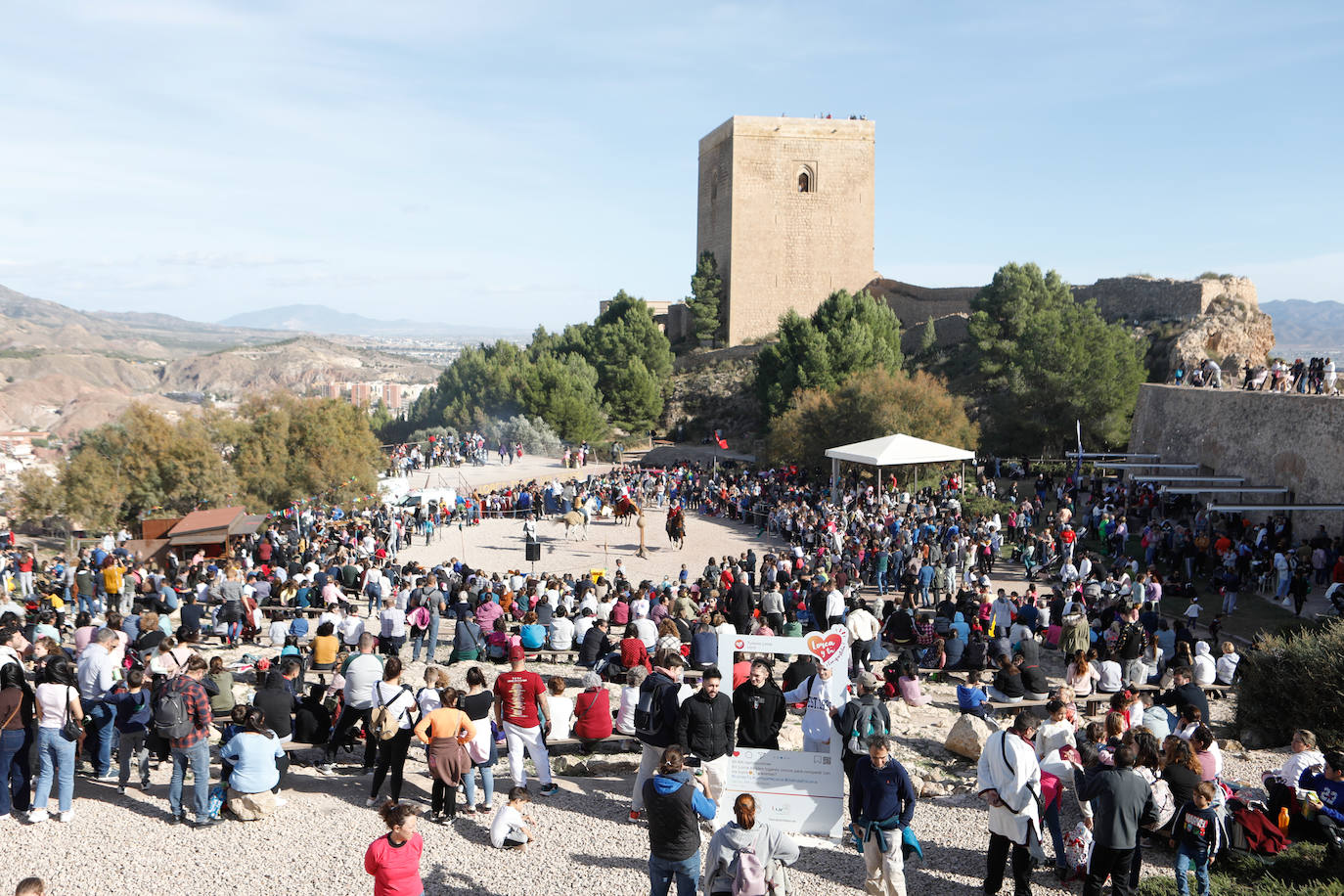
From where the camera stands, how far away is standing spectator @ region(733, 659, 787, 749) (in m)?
6.96

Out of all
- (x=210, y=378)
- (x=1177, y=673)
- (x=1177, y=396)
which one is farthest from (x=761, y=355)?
(x=210, y=378)

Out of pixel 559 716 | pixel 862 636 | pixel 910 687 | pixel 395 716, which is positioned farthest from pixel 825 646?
pixel 862 636

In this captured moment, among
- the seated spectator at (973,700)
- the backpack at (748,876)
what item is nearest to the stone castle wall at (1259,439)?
the seated spectator at (973,700)

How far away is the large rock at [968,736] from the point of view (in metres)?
8.91

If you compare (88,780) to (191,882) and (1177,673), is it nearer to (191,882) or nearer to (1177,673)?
(191,882)

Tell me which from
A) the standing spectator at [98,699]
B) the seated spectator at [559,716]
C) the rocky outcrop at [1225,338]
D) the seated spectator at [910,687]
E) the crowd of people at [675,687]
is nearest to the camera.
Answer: the crowd of people at [675,687]

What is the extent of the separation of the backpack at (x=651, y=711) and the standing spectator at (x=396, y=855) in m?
2.04

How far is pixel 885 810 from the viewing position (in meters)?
5.80

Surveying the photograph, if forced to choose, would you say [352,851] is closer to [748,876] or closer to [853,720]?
[748,876]

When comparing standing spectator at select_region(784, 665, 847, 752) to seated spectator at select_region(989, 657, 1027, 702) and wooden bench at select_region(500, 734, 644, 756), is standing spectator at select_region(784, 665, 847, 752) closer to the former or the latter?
wooden bench at select_region(500, 734, 644, 756)

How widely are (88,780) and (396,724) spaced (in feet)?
9.34

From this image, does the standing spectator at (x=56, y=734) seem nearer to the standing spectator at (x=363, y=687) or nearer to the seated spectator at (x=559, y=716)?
the standing spectator at (x=363, y=687)

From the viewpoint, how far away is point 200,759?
703 centimetres

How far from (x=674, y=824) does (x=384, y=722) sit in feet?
8.70
